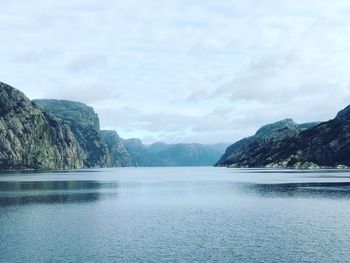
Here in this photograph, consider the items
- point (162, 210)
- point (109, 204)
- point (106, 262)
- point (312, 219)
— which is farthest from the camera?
point (109, 204)

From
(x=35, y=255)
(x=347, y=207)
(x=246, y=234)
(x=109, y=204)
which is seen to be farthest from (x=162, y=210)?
(x=35, y=255)

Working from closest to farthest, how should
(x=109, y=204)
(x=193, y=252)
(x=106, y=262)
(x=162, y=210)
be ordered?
(x=106, y=262) → (x=193, y=252) → (x=162, y=210) → (x=109, y=204)

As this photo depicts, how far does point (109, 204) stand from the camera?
127938mm

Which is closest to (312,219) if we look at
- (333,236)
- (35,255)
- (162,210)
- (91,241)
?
(333,236)

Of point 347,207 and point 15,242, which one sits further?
point 347,207

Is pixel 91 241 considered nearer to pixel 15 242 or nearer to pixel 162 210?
pixel 15 242

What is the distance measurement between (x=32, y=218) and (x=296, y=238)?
56.1m

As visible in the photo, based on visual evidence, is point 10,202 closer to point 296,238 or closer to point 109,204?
point 109,204

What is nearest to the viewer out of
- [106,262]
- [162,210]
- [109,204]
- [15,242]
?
[106,262]

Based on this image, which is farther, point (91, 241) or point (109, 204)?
point (109, 204)

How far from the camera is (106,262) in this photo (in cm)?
5834

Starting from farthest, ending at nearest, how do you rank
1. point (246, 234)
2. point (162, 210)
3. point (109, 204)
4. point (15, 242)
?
point (109, 204) < point (162, 210) < point (246, 234) < point (15, 242)

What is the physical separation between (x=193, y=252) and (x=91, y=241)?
18.0 meters

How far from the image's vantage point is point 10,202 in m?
131
